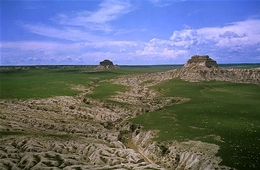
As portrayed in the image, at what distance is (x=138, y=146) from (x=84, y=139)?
20936 millimetres

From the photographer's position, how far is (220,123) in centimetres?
10181

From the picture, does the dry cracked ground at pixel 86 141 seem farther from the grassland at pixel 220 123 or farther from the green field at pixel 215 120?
the green field at pixel 215 120

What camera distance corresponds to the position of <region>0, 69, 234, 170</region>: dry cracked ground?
7388 centimetres

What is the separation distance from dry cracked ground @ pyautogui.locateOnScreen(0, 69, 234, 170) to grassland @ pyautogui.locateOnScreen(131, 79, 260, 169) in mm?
4714

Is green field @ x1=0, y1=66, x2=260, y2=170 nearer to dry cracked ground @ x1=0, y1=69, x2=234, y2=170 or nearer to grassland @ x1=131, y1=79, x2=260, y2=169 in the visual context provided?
grassland @ x1=131, y1=79, x2=260, y2=169

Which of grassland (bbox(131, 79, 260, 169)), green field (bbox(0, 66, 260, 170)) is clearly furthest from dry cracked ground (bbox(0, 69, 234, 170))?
green field (bbox(0, 66, 260, 170))

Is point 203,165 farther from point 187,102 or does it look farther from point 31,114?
point 31,114

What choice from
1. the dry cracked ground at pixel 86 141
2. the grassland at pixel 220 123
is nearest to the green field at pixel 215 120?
the grassland at pixel 220 123

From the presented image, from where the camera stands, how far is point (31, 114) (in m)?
125

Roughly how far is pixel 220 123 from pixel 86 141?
177 feet

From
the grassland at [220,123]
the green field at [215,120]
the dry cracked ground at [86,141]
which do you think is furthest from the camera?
the green field at [215,120]

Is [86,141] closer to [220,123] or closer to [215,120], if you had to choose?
[220,123]

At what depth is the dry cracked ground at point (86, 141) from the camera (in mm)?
73875

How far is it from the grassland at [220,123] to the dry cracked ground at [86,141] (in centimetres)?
471
